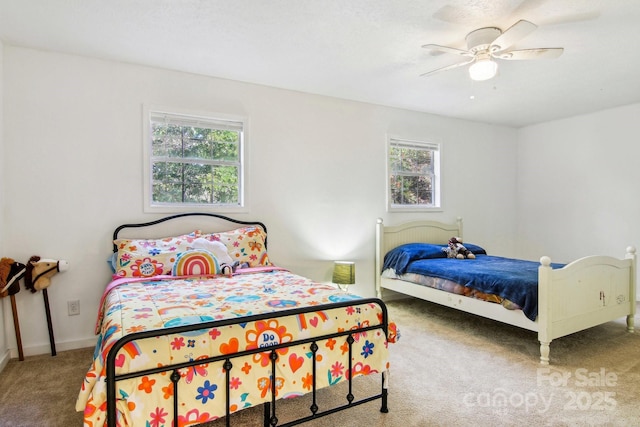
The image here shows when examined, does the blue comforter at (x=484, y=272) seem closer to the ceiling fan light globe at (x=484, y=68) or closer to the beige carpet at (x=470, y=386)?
the beige carpet at (x=470, y=386)

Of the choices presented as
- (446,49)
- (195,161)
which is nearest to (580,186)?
(446,49)

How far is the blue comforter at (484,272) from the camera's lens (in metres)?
2.93

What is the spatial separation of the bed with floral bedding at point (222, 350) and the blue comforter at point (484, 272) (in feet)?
4.77

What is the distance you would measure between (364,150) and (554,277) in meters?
2.52

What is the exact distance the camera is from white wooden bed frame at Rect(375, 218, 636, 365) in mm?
2803

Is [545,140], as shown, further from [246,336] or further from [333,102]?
[246,336]

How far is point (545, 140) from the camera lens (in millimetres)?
5531

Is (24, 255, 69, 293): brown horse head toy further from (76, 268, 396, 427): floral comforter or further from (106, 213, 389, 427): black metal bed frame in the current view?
(106, 213, 389, 427): black metal bed frame

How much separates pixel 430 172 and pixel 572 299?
263 cm

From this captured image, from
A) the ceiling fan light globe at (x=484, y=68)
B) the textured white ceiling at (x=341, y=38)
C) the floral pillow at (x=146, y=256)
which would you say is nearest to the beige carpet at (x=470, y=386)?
the floral pillow at (x=146, y=256)

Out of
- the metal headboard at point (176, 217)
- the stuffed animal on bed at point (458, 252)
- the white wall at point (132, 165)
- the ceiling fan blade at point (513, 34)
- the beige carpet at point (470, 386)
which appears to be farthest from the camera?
the stuffed animal on bed at point (458, 252)

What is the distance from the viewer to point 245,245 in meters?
3.46

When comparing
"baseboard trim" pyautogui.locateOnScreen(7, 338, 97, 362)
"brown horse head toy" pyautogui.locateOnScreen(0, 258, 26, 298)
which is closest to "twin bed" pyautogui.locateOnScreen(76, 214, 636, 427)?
"brown horse head toy" pyautogui.locateOnScreen(0, 258, 26, 298)

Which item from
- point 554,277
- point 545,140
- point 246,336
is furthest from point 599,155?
point 246,336
